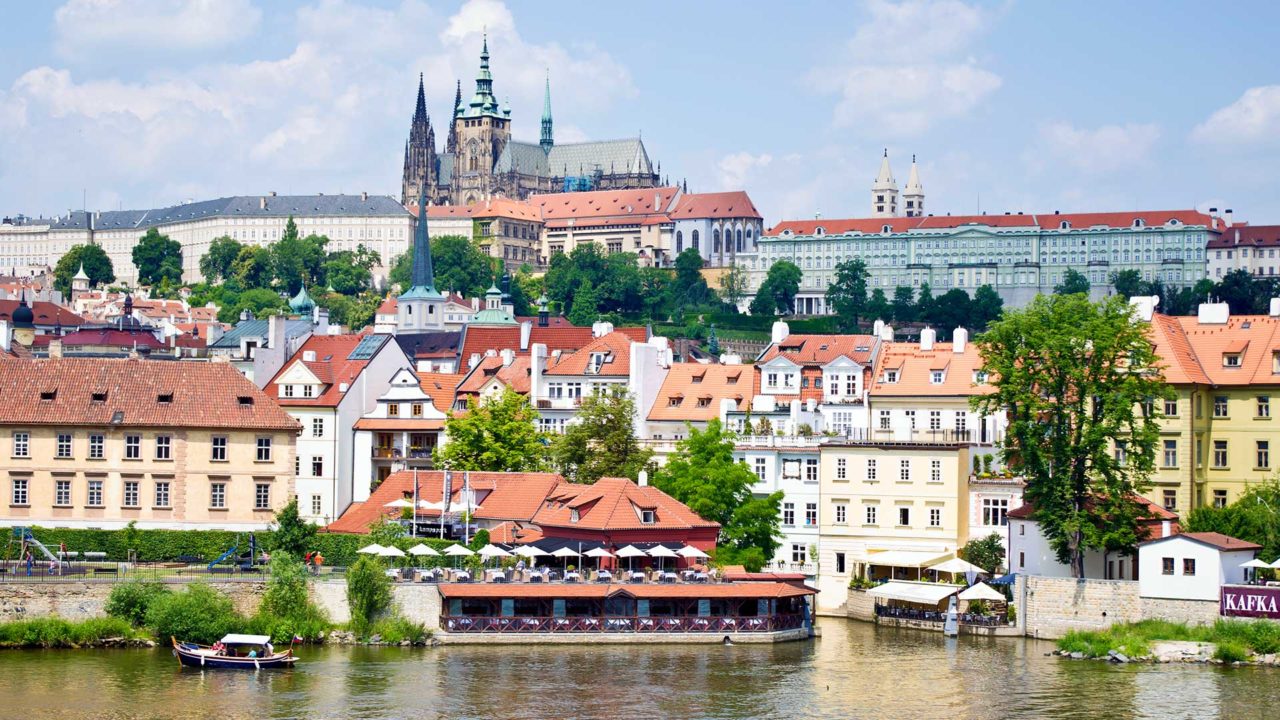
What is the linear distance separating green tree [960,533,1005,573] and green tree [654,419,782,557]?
6500 millimetres

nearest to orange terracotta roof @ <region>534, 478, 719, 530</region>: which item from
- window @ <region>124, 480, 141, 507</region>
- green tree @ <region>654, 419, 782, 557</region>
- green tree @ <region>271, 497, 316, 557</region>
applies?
green tree @ <region>654, 419, 782, 557</region>

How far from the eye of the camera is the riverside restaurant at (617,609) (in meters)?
61.1

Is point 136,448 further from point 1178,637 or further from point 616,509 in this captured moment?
point 1178,637

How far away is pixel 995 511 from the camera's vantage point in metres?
69.7

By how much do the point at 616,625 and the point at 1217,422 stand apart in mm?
23670

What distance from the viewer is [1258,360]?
2832 inches

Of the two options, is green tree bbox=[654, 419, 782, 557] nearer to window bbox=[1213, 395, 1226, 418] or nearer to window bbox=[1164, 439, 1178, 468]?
window bbox=[1164, 439, 1178, 468]

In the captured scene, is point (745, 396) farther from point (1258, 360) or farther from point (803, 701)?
point (803, 701)

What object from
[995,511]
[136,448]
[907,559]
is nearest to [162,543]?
[136,448]

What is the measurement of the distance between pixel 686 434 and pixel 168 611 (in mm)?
27405

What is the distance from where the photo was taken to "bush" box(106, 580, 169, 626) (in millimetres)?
59438

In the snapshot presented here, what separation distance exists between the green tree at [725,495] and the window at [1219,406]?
15.3 meters

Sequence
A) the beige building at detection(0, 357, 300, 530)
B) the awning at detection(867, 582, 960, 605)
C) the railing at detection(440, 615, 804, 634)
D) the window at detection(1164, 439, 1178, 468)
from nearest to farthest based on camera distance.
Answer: the railing at detection(440, 615, 804, 634), the awning at detection(867, 582, 960, 605), the beige building at detection(0, 357, 300, 530), the window at detection(1164, 439, 1178, 468)

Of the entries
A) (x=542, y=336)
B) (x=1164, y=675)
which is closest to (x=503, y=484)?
(x=1164, y=675)
